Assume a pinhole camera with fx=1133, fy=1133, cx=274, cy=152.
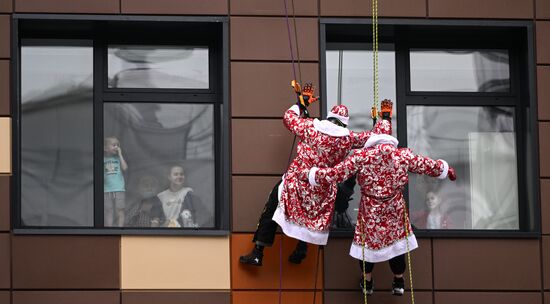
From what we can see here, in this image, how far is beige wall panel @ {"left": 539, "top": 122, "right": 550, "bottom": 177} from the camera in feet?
35.3

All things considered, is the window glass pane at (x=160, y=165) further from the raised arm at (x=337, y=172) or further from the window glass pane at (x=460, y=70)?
the window glass pane at (x=460, y=70)

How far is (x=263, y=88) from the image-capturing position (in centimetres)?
1062

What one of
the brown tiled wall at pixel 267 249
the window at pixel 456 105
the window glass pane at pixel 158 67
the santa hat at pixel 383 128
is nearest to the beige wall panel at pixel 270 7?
the brown tiled wall at pixel 267 249

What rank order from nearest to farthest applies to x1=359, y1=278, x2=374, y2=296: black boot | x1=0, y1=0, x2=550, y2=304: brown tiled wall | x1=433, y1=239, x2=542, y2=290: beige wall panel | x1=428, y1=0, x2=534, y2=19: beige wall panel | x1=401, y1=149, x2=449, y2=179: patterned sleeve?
x1=401, y1=149, x2=449, y2=179: patterned sleeve, x1=359, y1=278, x2=374, y2=296: black boot, x1=0, y1=0, x2=550, y2=304: brown tiled wall, x1=433, y1=239, x2=542, y2=290: beige wall panel, x1=428, y1=0, x2=534, y2=19: beige wall panel

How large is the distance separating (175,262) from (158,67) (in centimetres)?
194

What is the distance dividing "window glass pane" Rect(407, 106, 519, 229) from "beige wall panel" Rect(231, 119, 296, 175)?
52.9 inches

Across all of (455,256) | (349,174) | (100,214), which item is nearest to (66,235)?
(100,214)

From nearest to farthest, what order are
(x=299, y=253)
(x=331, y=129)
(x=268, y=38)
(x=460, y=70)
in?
(x=331, y=129) → (x=299, y=253) → (x=268, y=38) → (x=460, y=70)

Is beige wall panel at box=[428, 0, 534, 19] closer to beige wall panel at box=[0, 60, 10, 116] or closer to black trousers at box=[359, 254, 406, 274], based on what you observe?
black trousers at box=[359, 254, 406, 274]

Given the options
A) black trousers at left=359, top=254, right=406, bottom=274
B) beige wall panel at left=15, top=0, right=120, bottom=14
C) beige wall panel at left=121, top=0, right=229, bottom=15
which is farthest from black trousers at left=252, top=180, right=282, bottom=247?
beige wall panel at left=15, top=0, right=120, bottom=14

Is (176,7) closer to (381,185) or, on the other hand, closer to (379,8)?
(379,8)

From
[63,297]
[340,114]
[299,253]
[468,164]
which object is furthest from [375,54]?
[63,297]

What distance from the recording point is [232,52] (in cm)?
1065

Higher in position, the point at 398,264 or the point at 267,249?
the point at 267,249
